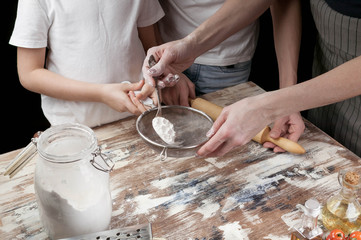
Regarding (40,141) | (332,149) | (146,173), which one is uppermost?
(40,141)

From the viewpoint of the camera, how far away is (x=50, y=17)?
137 cm

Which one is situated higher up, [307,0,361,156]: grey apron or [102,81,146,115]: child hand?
[307,0,361,156]: grey apron

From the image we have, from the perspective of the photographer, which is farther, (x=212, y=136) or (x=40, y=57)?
(x=40, y=57)

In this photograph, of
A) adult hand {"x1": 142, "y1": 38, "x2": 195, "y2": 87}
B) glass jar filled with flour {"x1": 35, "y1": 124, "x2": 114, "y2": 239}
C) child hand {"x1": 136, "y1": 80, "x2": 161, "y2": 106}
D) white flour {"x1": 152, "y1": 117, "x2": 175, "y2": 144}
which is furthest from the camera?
child hand {"x1": 136, "y1": 80, "x2": 161, "y2": 106}

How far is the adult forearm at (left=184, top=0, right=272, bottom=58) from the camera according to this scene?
1.40m

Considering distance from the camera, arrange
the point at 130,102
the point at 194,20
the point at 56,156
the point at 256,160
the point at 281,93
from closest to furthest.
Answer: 1. the point at 56,156
2. the point at 281,93
3. the point at 256,160
4. the point at 130,102
5. the point at 194,20

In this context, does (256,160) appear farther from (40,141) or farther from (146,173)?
(40,141)

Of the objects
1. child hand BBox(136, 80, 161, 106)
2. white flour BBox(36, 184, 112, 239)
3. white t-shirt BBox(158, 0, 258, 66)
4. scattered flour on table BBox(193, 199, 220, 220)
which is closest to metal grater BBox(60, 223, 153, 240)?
white flour BBox(36, 184, 112, 239)

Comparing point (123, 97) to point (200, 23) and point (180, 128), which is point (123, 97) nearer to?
point (180, 128)

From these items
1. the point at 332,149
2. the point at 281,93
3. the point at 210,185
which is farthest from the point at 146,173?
the point at 332,149

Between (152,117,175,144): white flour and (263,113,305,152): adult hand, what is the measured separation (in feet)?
1.08

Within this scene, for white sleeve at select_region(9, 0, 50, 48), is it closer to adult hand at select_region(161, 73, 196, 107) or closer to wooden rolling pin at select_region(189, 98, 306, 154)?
adult hand at select_region(161, 73, 196, 107)

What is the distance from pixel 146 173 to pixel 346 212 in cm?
58

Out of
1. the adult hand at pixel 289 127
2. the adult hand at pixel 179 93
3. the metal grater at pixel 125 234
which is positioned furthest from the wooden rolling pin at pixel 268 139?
the metal grater at pixel 125 234
